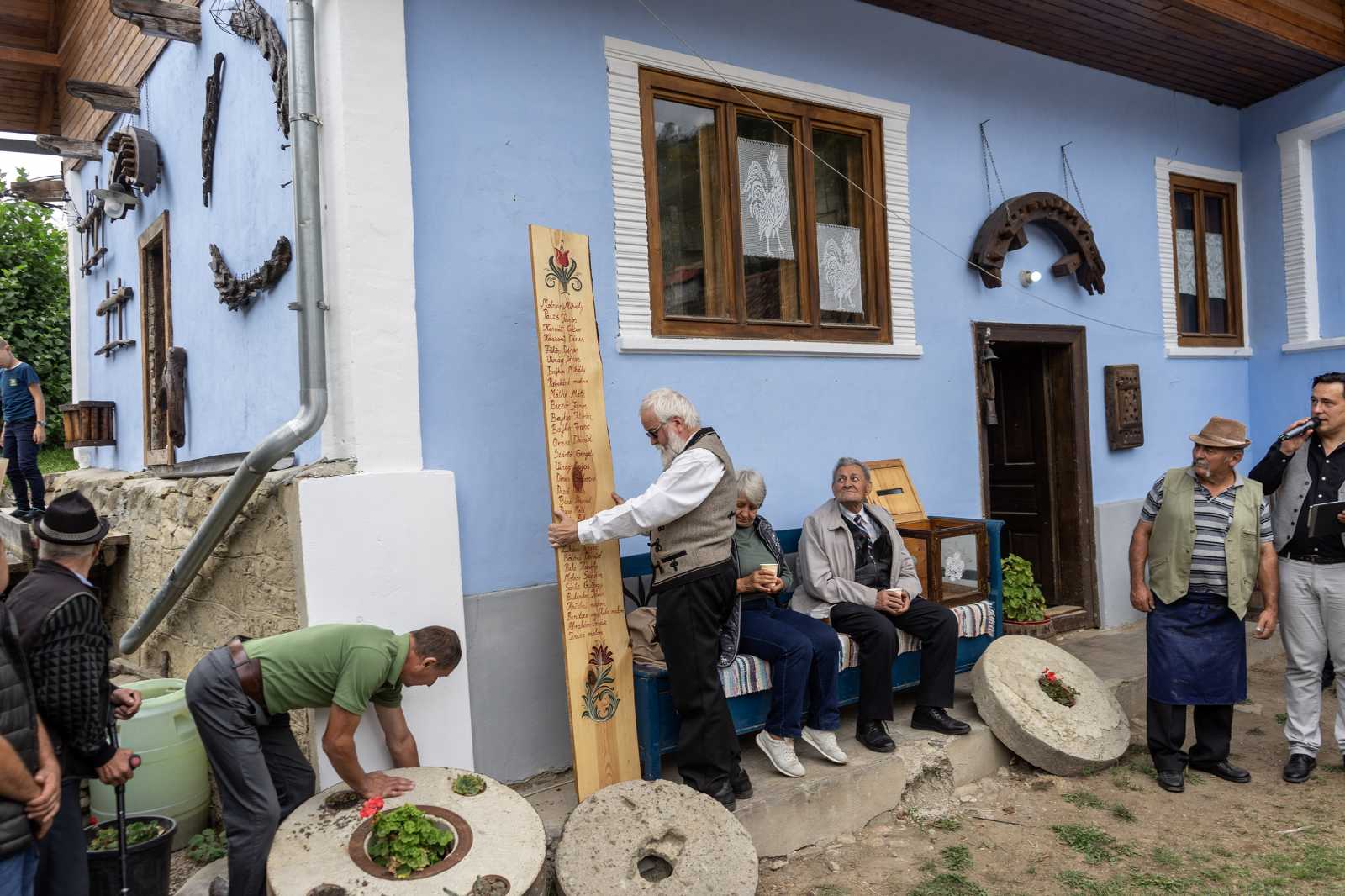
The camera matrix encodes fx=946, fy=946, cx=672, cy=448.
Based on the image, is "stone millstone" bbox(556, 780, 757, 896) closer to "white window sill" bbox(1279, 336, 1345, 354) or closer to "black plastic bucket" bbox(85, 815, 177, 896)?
"black plastic bucket" bbox(85, 815, 177, 896)

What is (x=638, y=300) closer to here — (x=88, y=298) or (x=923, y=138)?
(x=923, y=138)

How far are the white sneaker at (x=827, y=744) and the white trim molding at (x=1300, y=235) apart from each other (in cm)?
598

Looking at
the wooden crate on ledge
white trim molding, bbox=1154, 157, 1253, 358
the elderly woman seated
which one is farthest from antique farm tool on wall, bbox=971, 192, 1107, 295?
the wooden crate on ledge

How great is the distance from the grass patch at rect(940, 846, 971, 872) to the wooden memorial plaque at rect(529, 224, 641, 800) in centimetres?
135

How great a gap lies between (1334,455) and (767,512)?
278 centimetres

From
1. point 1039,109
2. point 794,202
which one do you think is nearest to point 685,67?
point 794,202

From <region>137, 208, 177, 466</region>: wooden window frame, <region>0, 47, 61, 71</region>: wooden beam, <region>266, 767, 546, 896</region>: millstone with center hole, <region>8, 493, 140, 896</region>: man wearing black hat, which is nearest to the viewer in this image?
<region>8, 493, 140, 896</region>: man wearing black hat

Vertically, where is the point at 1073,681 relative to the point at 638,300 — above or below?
below

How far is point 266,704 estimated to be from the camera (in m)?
3.48

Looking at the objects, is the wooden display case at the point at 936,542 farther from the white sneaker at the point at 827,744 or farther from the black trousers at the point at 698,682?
the black trousers at the point at 698,682

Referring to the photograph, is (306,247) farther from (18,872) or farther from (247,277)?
(18,872)

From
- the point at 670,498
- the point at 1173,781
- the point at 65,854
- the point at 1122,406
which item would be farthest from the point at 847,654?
the point at 1122,406

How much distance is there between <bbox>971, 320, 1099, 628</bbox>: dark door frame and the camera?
6.97 m

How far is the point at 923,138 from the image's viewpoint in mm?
6168
